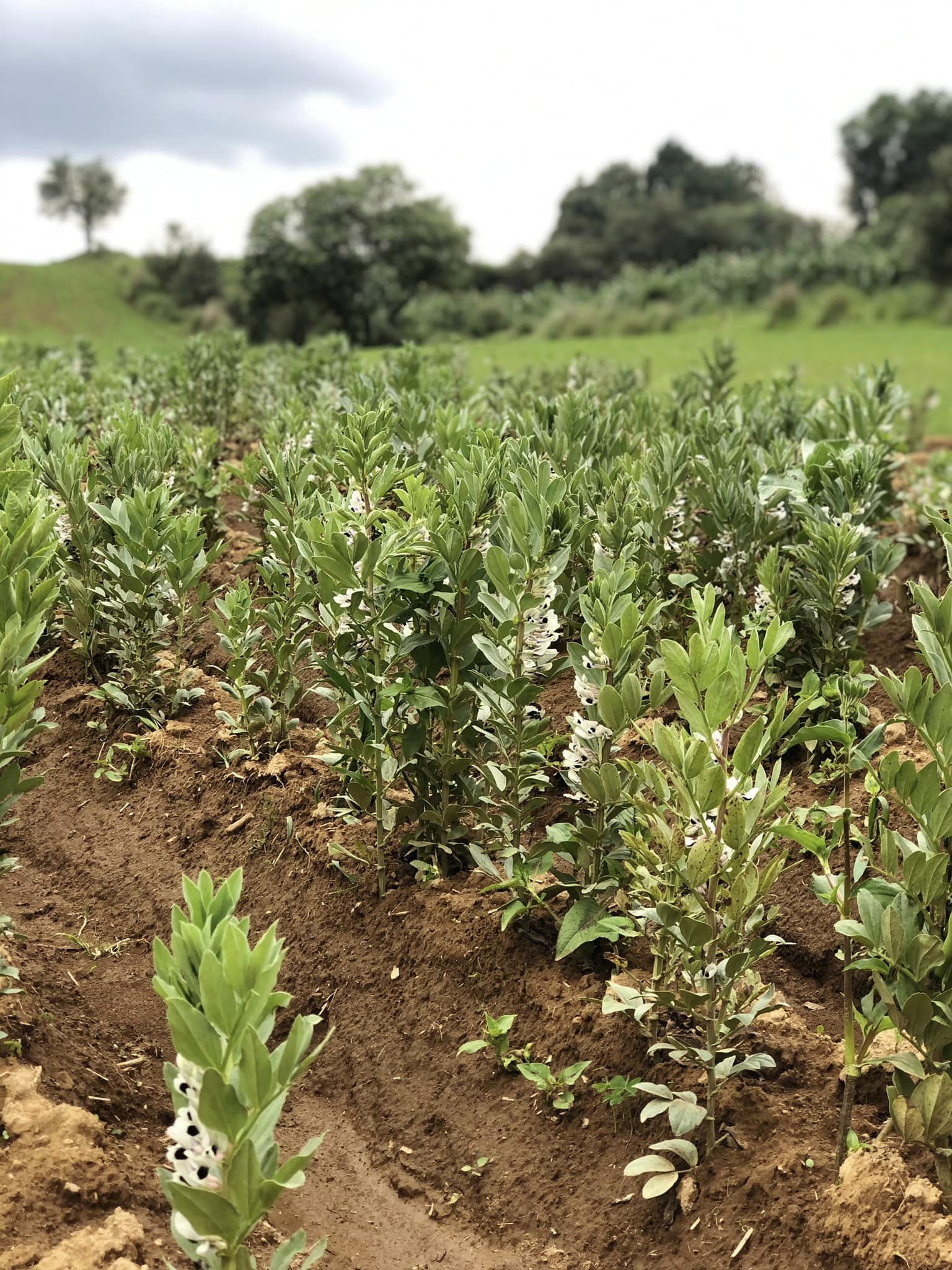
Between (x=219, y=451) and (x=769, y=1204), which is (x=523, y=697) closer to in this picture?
(x=769, y=1204)

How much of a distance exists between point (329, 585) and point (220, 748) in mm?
1592

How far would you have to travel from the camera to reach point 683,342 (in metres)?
26.0

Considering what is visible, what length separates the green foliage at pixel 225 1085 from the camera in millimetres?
1850

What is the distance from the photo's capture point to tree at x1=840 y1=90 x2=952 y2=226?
61.7 m

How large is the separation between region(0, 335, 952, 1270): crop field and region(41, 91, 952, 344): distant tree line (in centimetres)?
3023

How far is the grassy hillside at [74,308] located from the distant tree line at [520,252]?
4.80ft

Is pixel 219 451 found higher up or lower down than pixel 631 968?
higher up

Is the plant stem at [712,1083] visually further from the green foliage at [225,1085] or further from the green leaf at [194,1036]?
the green leaf at [194,1036]

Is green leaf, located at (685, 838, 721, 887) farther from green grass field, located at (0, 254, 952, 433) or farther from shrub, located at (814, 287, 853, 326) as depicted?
shrub, located at (814, 287, 853, 326)

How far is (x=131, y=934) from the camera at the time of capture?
12.9 feet

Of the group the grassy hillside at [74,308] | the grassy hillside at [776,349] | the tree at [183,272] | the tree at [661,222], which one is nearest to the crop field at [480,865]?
the grassy hillside at [776,349]

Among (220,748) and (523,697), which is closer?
(523,697)

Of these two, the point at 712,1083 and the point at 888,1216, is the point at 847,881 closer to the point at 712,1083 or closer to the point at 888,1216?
the point at 712,1083

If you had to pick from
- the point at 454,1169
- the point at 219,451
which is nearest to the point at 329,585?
the point at 454,1169
